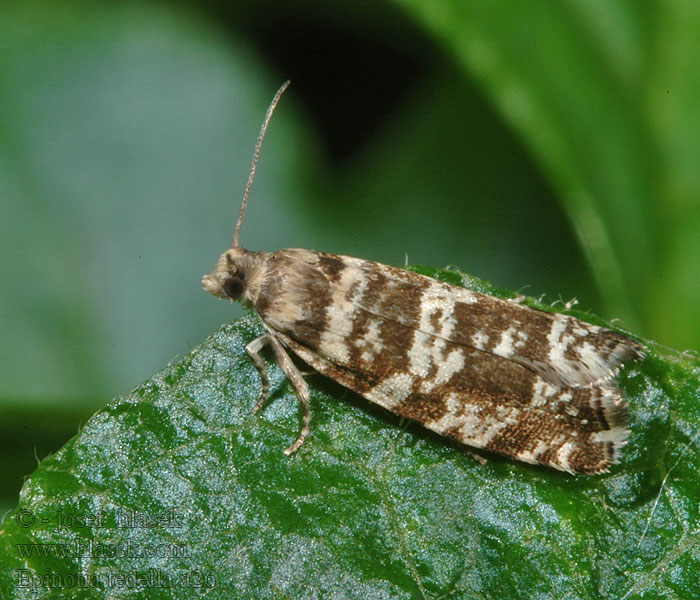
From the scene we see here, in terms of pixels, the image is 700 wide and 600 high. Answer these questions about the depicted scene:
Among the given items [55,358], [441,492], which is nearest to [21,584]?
[441,492]

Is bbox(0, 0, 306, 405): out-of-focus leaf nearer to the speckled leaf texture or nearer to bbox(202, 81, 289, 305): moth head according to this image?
bbox(202, 81, 289, 305): moth head

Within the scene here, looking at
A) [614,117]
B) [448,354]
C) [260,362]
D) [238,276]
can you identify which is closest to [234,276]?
[238,276]

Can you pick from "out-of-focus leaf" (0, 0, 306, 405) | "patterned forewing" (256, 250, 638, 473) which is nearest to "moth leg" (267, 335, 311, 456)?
"patterned forewing" (256, 250, 638, 473)

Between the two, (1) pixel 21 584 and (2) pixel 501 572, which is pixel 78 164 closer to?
(1) pixel 21 584

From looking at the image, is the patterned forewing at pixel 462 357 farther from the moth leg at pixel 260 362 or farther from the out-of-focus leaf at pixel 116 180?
the out-of-focus leaf at pixel 116 180

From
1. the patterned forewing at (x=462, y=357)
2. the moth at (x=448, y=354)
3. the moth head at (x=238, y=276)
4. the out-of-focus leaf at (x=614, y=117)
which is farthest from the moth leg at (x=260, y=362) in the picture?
the out-of-focus leaf at (x=614, y=117)
